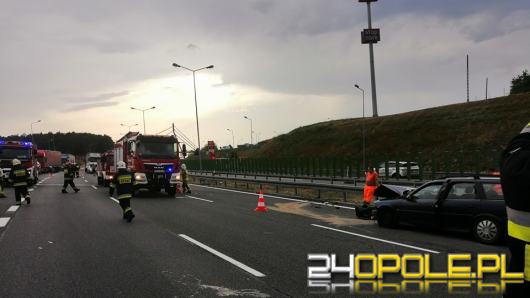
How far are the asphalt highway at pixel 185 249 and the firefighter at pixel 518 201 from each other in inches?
150

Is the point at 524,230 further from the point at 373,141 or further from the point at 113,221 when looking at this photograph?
the point at 373,141

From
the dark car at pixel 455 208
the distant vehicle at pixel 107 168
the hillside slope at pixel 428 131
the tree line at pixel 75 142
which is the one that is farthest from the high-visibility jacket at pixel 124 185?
the tree line at pixel 75 142

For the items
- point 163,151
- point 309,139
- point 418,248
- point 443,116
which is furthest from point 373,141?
point 418,248

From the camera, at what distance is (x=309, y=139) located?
290 ft

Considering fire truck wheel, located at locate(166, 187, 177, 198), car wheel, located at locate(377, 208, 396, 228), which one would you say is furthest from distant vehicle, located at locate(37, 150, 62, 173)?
car wheel, located at locate(377, 208, 396, 228)

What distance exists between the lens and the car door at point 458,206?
996cm

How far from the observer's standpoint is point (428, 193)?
1109 centimetres

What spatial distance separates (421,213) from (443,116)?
6117cm

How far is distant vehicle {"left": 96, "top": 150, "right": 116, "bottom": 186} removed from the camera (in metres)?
27.9

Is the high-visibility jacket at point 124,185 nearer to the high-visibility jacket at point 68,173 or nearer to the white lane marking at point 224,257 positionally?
the white lane marking at point 224,257

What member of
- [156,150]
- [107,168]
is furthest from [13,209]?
[107,168]

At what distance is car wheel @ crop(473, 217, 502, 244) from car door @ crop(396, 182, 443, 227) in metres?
1.11

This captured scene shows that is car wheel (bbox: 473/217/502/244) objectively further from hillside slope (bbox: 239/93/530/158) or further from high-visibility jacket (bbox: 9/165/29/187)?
hillside slope (bbox: 239/93/530/158)

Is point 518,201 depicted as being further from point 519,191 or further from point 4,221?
point 4,221
